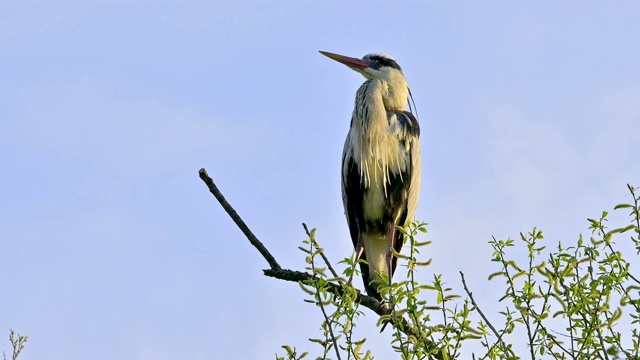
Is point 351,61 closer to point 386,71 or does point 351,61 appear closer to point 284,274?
point 386,71

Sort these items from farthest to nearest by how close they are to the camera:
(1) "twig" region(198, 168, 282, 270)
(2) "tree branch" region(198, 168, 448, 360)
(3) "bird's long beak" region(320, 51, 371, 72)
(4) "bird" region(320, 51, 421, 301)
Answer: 1. (3) "bird's long beak" region(320, 51, 371, 72)
2. (4) "bird" region(320, 51, 421, 301)
3. (1) "twig" region(198, 168, 282, 270)
4. (2) "tree branch" region(198, 168, 448, 360)

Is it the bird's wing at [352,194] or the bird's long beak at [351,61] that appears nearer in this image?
the bird's wing at [352,194]

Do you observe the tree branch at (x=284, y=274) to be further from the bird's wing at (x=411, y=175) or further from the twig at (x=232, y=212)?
the bird's wing at (x=411, y=175)

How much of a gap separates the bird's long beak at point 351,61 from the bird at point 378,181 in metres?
0.59

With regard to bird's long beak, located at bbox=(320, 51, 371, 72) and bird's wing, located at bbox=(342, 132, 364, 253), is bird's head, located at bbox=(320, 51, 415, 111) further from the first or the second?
bird's wing, located at bbox=(342, 132, 364, 253)

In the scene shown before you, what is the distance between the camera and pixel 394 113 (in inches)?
259

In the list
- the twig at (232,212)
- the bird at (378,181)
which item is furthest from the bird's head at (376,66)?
the twig at (232,212)

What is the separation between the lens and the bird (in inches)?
245

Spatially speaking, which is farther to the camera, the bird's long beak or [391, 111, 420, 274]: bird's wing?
the bird's long beak

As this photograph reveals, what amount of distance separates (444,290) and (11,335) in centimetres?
228

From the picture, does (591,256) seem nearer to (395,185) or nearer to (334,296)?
(334,296)

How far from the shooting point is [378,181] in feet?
20.5

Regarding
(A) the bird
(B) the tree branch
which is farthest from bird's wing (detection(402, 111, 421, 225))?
(B) the tree branch

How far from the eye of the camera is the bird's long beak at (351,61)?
23.3ft
